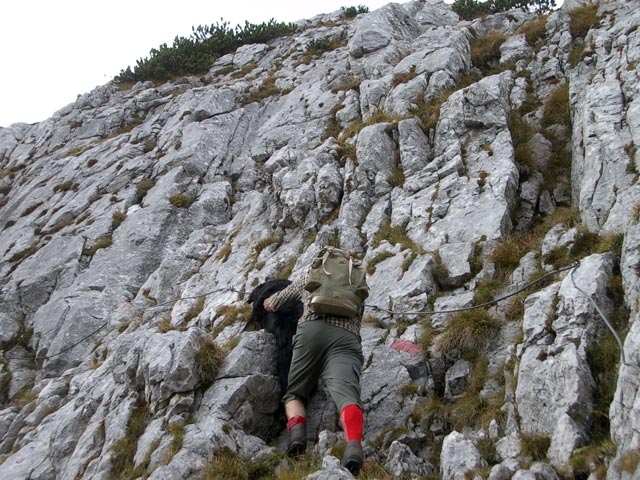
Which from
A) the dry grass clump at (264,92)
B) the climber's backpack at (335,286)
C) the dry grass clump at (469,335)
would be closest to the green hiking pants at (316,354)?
the climber's backpack at (335,286)

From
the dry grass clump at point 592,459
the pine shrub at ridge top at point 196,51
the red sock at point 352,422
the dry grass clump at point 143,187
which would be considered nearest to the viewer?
the dry grass clump at point 592,459

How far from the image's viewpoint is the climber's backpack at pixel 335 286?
9.41 metres

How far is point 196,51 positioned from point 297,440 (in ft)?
129

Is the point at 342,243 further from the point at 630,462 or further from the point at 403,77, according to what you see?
the point at 630,462

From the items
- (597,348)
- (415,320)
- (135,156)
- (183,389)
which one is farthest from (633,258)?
(135,156)

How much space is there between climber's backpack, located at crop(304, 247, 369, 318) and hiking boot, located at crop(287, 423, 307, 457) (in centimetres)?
189

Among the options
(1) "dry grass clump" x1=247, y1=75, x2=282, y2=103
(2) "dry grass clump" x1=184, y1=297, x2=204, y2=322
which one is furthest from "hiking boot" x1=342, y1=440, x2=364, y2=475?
(1) "dry grass clump" x1=247, y1=75, x2=282, y2=103

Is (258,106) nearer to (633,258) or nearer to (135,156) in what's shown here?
(135,156)

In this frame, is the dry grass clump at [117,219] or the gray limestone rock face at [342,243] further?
the dry grass clump at [117,219]

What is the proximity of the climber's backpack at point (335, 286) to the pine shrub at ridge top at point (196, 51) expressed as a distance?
34148mm

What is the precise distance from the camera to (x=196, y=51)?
42.8m

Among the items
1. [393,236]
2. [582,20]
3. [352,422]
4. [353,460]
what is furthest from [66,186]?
[353,460]

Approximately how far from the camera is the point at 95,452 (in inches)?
412

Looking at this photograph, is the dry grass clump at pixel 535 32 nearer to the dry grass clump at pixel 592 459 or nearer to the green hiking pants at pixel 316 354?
the green hiking pants at pixel 316 354
